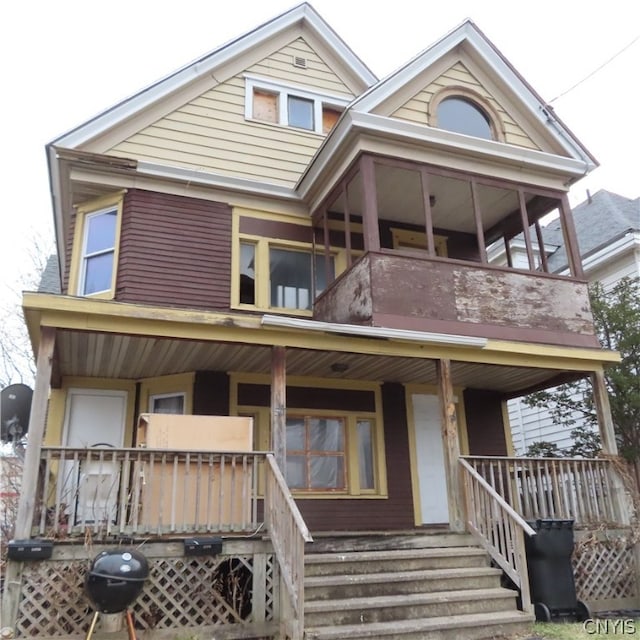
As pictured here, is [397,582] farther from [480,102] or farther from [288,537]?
[480,102]

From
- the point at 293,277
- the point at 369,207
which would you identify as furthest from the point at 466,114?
the point at 293,277

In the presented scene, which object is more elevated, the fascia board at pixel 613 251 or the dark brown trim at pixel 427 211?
the fascia board at pixel 613 251

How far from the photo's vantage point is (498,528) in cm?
734

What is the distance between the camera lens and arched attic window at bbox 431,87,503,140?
1026 centimetres

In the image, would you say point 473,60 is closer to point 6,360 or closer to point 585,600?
point 585,600

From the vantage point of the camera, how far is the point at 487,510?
752 cm

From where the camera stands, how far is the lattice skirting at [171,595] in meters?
5.99

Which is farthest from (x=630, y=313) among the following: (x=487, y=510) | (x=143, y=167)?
(x=143, y=167)

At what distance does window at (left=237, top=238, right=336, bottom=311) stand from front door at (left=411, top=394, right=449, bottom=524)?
2675 mm

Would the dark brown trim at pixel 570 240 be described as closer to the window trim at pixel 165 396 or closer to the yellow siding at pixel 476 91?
the yellow siding at pixel 476 91

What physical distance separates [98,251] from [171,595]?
579 cm

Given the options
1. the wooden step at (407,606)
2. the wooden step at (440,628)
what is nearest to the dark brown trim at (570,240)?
the wooden step at (407,606)

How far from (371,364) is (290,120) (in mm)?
5090

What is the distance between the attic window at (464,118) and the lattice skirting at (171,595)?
736 centimetres
